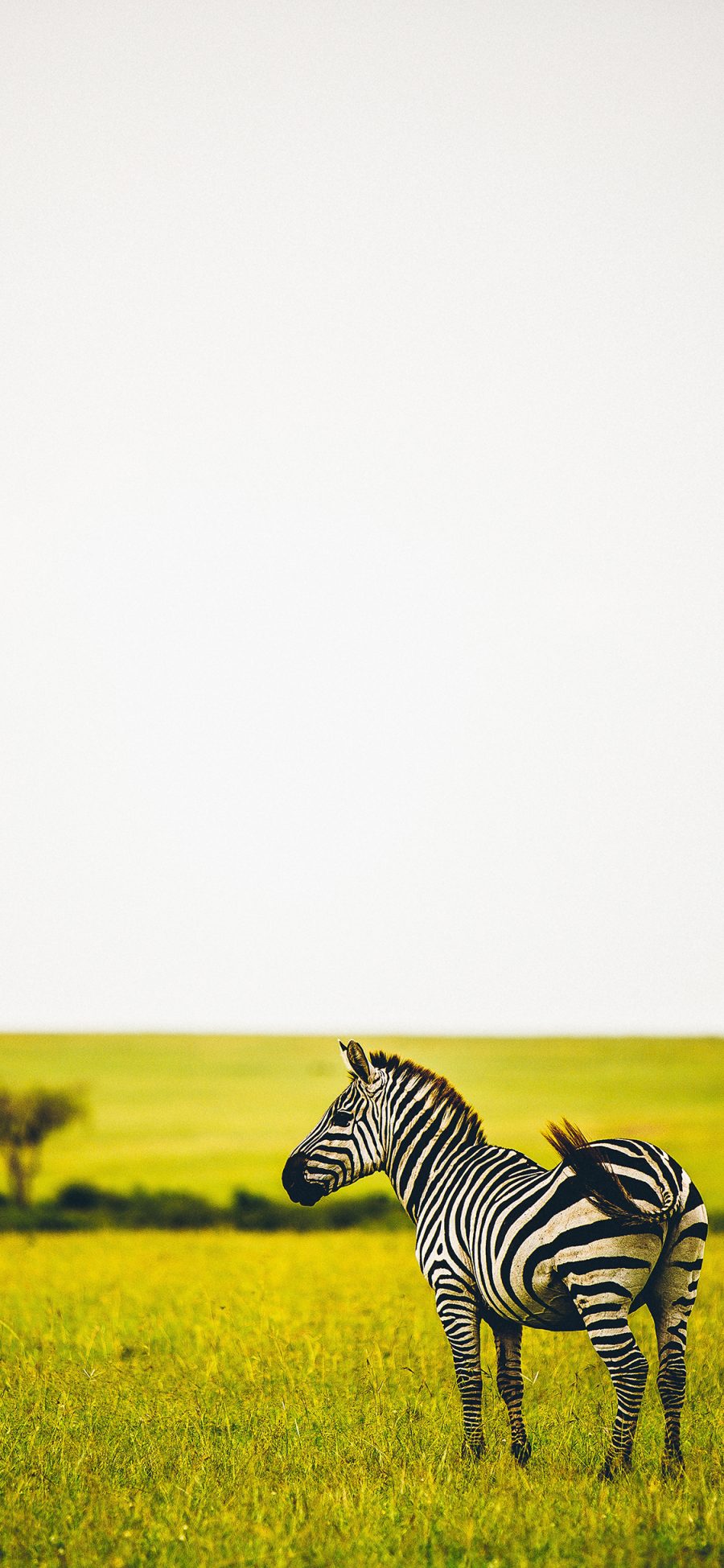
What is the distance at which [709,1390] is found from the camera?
979cm

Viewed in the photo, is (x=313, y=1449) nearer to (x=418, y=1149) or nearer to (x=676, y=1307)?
(x=418, y=1149)

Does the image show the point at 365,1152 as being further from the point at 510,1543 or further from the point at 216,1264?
the point at 216,1264

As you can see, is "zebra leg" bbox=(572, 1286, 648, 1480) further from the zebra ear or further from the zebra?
the zebra ear

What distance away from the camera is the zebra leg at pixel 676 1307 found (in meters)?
7.14

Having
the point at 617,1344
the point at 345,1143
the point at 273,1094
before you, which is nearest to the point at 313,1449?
the point at 345,1143

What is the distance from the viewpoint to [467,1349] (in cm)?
760

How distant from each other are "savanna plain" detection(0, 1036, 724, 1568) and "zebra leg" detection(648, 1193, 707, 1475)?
307 millimetres

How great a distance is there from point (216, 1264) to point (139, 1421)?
11.9 m

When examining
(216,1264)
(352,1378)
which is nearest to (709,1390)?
(352,1378)

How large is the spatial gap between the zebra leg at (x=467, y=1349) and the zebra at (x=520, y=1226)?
1 cm

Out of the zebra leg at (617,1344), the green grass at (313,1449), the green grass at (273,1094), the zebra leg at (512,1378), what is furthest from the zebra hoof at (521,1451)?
the green grass at (273,1094)

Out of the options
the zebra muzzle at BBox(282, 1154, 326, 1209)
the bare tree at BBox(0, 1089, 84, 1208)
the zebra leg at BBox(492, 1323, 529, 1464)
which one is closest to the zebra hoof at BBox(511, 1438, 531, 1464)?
the zebra leg at BBox(492, 1323, 529, 1464)

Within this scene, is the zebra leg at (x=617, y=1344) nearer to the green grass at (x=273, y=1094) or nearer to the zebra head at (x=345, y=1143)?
the zebra head at (x=345, y=1143)

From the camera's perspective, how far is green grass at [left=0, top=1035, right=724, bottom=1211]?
36594 mm
